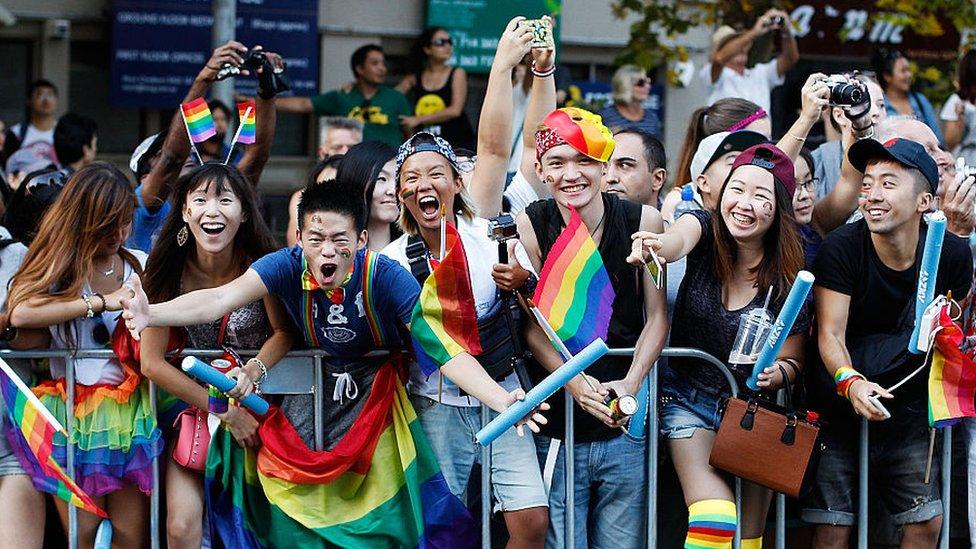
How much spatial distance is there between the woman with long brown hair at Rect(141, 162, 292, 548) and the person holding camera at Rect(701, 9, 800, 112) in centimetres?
455

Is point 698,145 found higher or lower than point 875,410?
higher

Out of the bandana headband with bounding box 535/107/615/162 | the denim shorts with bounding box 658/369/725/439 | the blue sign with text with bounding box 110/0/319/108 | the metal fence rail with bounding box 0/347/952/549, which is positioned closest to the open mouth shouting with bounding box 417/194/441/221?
the bandana headband with bounding box 535/107/615/162

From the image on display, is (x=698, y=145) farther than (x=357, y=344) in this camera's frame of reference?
Yes

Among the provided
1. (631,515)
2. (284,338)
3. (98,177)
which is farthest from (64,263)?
(631,515)

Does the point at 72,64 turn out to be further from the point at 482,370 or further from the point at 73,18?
the point at 482,370

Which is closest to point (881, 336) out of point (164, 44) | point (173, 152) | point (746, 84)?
point (173, 152)

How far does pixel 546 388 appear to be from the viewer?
446cm

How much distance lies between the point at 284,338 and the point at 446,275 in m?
0.72

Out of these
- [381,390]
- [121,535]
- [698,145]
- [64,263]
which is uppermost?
[698,145]

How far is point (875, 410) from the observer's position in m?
5.03

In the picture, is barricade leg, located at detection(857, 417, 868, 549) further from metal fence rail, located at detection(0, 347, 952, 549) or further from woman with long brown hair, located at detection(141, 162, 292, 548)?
woman with long brown hair, located at detection(141, 162, 292, 548)

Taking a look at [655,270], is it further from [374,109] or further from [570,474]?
[374,109]

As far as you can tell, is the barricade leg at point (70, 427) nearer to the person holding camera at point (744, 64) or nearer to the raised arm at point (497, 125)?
the raised arm at point (497, 125)

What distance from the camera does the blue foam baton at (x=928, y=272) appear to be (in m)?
4.89
